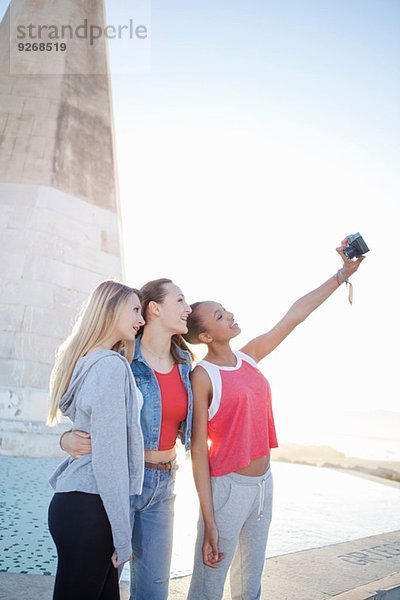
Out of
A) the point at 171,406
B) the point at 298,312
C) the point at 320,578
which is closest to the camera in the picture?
the point at 171,406

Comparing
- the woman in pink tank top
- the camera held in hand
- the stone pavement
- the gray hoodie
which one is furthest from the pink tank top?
the stone pavement

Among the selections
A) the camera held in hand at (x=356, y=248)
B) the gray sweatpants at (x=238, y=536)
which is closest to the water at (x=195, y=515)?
the gray sweatpants at (x=238, y=536)

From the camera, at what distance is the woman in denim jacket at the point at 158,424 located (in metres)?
2.03

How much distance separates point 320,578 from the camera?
335 cm

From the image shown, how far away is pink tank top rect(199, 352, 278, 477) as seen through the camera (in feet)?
7.39

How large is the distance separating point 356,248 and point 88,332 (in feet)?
4.72

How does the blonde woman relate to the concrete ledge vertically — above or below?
above

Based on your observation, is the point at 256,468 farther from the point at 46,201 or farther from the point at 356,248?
the point at 46,201

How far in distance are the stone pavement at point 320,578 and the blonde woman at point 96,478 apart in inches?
45.8

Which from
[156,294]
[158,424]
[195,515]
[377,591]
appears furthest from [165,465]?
[195,515]

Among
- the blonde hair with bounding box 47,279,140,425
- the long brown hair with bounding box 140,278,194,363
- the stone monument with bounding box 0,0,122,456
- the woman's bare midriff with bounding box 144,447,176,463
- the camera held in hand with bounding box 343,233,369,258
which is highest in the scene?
the stone monument with bounding box 0,0,122,456

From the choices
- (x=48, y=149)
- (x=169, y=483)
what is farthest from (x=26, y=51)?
(x=169, y=483)

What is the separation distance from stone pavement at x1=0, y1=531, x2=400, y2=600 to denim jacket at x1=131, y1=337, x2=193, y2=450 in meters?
1.15

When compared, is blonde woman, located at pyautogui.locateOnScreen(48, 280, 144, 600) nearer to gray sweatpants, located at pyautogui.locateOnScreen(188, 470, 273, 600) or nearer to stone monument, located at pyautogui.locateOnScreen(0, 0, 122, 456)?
gray sweatpants, located at pyautogui.locateOnScreen(188, 470, 273, 600)
